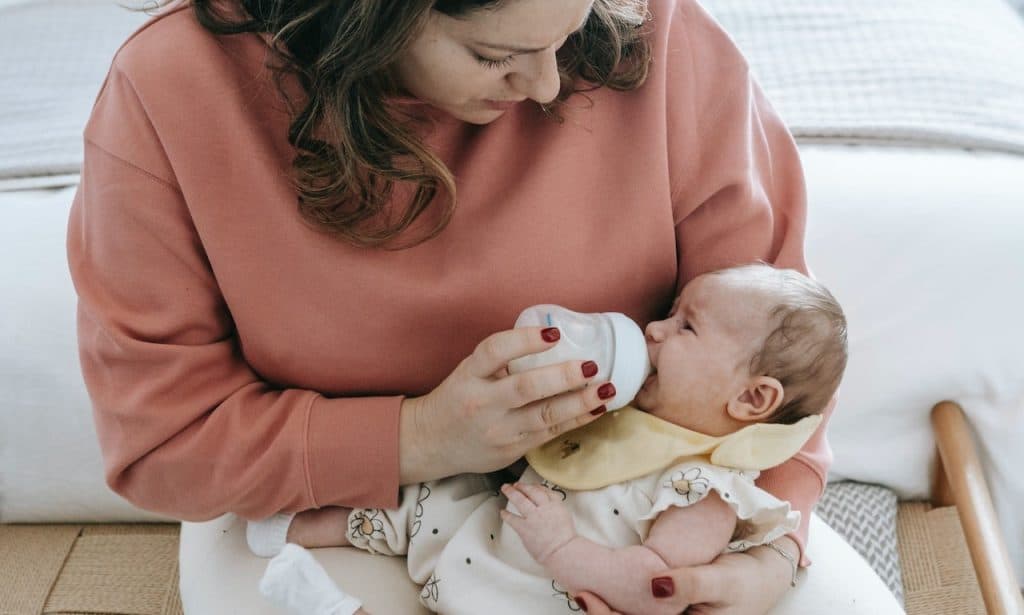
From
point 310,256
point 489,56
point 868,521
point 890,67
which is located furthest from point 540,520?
point 890,67

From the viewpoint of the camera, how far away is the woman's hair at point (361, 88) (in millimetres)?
902

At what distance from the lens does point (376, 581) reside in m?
1.09

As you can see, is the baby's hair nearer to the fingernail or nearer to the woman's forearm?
the fingernail

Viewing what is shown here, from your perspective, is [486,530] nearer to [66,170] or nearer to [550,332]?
[550,332]

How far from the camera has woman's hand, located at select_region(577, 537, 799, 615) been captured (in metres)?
0.97

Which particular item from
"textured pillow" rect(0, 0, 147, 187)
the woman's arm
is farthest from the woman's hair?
"textured pillow" rect(0, 0, 147, 187)

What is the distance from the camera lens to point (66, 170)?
168 centimetres

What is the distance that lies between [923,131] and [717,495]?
860 millimetres

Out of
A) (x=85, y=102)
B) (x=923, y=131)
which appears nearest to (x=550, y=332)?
A: (x=923, y=131)

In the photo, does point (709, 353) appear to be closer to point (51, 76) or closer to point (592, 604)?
point (592, 604)

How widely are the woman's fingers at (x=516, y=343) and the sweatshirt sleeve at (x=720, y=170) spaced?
0.97 feet

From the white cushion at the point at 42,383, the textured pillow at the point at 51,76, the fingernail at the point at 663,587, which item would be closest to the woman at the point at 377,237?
the fingernail at the point at 663,587

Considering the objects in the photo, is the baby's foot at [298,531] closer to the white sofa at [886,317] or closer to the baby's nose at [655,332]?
the baby's nose at [655,332]

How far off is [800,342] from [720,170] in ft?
0.70
